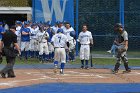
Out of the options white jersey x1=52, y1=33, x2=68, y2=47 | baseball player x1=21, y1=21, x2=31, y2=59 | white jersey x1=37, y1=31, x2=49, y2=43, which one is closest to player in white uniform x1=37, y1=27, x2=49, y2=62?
white jersey x1=37, y1=31, x2=49, y2=43

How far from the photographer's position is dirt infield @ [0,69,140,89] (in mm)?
15942

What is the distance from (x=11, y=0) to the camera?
115 ft

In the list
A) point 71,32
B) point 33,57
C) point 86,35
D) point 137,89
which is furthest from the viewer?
point 33,57

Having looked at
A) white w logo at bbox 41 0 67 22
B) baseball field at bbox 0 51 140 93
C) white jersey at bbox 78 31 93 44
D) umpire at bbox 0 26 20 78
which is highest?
white w logo at bbox 41 0 67 22

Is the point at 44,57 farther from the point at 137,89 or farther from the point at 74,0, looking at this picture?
the point at 137,89

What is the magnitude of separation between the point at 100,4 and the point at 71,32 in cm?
1029

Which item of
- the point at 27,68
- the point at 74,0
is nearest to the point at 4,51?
the point at 27,68

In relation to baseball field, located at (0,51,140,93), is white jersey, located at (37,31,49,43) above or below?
above

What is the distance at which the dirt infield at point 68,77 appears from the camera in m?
15.9

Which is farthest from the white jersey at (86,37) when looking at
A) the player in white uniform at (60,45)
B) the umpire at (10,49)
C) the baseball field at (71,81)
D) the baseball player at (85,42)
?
the umpire at (10,49)

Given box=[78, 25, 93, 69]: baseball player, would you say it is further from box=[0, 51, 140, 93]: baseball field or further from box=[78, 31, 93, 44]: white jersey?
box=[0, 51, 140, 93]: baseball field

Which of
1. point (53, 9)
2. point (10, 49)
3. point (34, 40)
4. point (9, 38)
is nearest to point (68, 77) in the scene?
point (10, 49)

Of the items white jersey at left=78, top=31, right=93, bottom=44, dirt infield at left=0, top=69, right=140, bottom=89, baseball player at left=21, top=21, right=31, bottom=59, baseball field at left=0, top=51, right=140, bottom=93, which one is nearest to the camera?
baseball field at left=0, top=51, right=140, bottom=93

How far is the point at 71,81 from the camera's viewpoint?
52.7 ft
